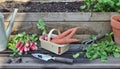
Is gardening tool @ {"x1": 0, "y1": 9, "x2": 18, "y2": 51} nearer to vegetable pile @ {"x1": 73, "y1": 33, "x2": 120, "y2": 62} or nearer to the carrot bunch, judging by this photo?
the carrot bunch

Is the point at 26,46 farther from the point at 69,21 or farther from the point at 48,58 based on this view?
the point at 69,21

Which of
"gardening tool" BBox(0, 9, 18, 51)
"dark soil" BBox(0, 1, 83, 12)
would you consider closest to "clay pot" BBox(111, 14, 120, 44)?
"dark soil" BBox(0, 1, 83, 12)

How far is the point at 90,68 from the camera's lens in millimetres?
1433

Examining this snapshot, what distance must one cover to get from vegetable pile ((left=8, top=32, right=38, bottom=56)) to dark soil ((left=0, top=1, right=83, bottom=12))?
217 millimetres

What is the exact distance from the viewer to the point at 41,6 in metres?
1.87

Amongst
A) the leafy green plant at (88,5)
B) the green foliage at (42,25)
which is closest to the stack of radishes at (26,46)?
the green foliage at (42,25)

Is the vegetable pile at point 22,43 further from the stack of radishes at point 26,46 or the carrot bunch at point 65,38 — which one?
the carrot bunch at point 65,38

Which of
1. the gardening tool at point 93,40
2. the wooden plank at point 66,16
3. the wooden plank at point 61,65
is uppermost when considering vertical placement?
the wooden plank at point 66,16

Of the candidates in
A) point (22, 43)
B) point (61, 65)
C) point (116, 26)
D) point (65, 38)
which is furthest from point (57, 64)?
point (116, 26)

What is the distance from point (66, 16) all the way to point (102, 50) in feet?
1.08

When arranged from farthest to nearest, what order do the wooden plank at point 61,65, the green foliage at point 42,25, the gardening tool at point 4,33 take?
the green foliage at point 42,25
the gardening tool at point 4,33
the wooden plank at point 61,65

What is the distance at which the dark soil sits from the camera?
5.94 ft

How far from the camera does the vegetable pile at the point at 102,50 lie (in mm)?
1504

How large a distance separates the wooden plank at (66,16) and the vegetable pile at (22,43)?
113 millimetres
